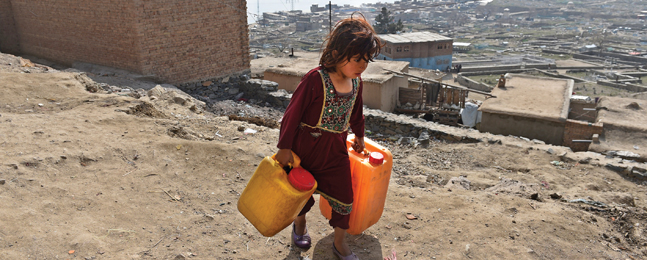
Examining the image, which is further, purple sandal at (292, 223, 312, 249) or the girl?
purple sandal at (292, 223, 312, 249)

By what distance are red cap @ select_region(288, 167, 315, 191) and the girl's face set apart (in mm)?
626

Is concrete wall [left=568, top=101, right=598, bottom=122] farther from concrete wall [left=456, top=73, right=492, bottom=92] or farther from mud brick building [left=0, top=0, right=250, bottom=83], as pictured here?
concrete wall [left=456, top=73, right=492, bottom=92]

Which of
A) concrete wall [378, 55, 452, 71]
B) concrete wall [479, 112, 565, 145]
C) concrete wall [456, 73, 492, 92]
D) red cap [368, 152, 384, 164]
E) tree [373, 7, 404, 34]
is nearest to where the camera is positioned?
red cap [368, 152, 384, 164]

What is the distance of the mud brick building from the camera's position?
26.6 ft

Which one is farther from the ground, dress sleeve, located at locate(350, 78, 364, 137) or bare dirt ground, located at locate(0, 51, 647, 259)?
dress sleeve, located at locate(350, 78, 364, 137)

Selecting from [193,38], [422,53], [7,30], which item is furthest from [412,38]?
[7,30]

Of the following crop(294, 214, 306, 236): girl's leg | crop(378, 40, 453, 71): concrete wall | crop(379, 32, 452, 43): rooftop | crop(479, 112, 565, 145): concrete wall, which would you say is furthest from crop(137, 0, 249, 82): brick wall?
crop(379, 32, 452, 43): rooftop

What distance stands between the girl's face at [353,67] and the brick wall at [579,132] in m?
8.77

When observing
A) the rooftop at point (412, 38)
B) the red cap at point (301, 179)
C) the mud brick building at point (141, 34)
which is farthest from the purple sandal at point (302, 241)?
the rooftop at point (412, 38)

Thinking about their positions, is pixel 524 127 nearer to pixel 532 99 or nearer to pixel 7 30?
pixel 532 99

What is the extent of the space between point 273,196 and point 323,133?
1.56 ft

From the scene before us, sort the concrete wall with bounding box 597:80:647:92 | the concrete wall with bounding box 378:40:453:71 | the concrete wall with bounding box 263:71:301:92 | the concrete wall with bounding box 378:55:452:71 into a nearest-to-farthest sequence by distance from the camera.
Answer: the concrete wall with bounding box 263:71:301:92 → the concrete wall with bounding box 597:80:647:92 → the concrete wall with bounding box 378:40:453:71 → the concrete wall with bounding box 378:55:452:71

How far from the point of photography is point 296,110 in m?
2.48

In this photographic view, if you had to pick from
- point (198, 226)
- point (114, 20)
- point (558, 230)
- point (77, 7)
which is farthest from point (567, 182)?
point (77, 7)
